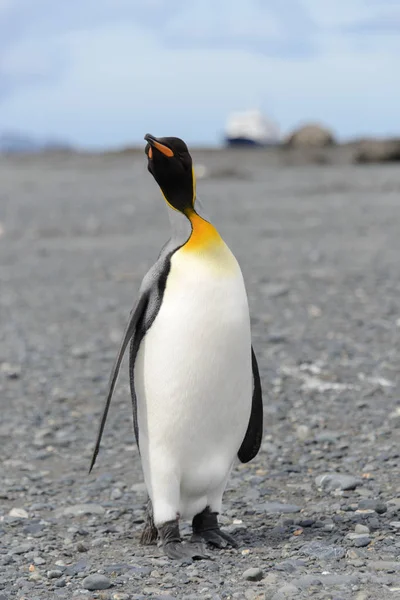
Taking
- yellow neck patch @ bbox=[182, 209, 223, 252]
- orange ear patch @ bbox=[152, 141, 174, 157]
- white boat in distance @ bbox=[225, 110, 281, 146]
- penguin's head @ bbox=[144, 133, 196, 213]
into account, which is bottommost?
white boat in distance @ bbox=[225, 110, 281, 146]

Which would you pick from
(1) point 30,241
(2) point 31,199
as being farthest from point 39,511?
(2) point 31,199

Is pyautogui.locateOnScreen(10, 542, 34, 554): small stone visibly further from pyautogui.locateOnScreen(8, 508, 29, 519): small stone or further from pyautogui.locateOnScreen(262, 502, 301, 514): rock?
pyautogui.locateOnScreen(262, 502, 301, 514): rock

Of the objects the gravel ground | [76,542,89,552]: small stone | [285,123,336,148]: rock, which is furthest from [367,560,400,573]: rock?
[285,123,336,148]: rock

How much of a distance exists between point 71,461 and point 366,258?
6.32 meters

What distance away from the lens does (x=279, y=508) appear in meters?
4.20

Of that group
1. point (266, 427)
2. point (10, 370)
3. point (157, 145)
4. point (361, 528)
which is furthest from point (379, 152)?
point (157, 145)

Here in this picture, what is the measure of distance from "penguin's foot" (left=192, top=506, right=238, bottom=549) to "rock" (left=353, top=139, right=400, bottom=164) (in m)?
25.0

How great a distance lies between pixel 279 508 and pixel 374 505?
16.3 inches

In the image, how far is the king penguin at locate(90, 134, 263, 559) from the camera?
11.7 feet

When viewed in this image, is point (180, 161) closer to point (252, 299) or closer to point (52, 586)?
point (52, 586)

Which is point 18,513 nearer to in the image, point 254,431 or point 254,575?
point 254,431

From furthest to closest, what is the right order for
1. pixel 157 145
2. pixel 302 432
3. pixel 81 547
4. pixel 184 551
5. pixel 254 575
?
pixel 302 432 < pixel 81 547 < pixel 184 551 < pixel 157 145 < pixel 254 575

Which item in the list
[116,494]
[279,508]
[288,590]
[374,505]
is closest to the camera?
[288,590]

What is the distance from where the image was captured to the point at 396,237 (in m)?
12.5
